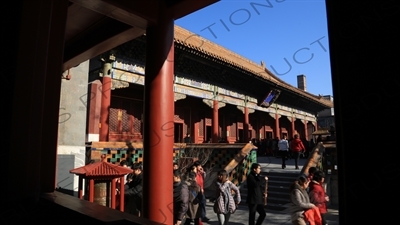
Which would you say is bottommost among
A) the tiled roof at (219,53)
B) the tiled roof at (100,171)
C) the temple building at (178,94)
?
the tiled roof at (100,171)

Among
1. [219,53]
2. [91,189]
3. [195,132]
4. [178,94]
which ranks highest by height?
[219,53]

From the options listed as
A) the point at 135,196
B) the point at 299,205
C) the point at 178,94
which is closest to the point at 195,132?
the point at 178,94

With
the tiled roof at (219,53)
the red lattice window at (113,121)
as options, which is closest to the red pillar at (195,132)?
the tiled roof at (219,53)

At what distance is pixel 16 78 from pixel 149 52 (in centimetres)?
125

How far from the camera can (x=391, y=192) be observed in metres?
0.75

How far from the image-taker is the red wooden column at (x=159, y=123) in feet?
8.11

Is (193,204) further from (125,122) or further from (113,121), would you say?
(125,122)

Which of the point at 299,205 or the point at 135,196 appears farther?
the point at 135,196

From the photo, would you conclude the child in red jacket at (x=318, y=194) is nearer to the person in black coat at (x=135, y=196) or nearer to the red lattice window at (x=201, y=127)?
the person in black coat at (x=135, y=196)

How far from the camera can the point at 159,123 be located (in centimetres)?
258

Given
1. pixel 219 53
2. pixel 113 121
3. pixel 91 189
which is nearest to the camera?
pixel 91 189

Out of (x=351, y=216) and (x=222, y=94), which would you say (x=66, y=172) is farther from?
(x=222, y=94)

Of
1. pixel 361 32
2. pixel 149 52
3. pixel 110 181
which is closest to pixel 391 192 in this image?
pixel 361 32

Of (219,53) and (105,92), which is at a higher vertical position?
(219,53)
